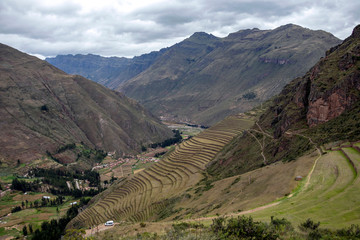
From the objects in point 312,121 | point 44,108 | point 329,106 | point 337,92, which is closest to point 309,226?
point 312,121

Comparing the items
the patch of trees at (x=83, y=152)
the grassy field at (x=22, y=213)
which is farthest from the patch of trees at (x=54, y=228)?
the patch of trees at (x=83, y=152)

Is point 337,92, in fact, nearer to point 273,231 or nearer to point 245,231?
point 273,231

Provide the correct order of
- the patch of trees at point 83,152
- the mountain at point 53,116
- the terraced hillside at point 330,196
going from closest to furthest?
the terraced hillside at point 330,196
the mountain at point 53,116
the patch of trees at point 83,152

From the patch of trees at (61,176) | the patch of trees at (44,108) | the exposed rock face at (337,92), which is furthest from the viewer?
the patch of trees at (44,108)

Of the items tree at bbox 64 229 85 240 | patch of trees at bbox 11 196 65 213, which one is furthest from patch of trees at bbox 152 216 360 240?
patch of trees at bbox 11 196 65 213

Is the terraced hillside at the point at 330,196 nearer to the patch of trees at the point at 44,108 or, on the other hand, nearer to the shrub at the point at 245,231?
the shrub at the point at 245,231

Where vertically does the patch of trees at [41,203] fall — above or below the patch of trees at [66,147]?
below

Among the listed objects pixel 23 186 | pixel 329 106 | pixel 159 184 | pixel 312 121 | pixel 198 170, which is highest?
pixel 329 106
